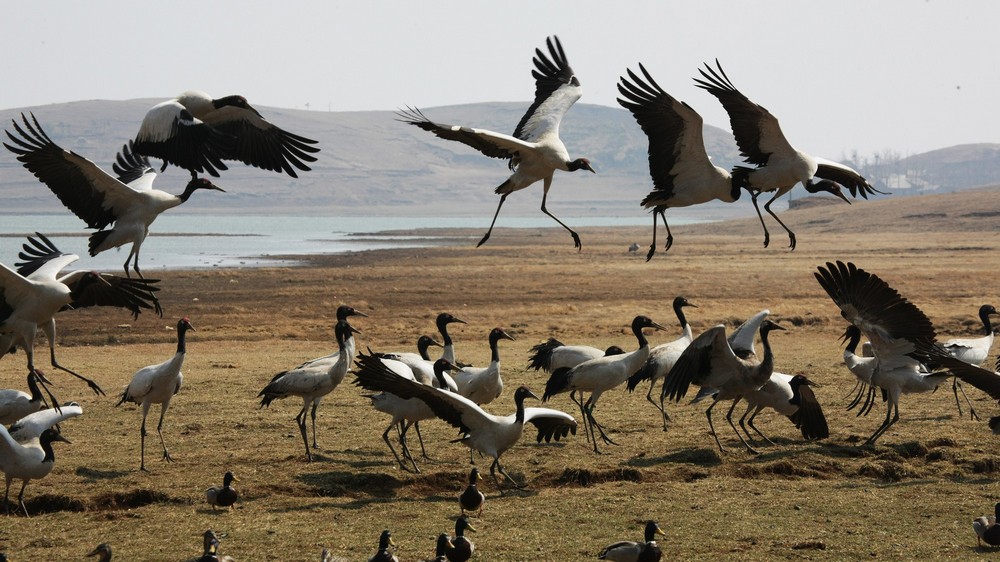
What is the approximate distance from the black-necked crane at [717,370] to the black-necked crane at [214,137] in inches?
166

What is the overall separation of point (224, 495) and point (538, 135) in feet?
18.4

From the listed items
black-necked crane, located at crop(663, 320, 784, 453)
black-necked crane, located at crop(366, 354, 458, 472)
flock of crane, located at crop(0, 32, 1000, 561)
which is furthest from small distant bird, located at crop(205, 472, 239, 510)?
black-necked crane, located at crop(663, 320, 784, 453)

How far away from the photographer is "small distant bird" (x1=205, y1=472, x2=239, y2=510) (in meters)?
9.46

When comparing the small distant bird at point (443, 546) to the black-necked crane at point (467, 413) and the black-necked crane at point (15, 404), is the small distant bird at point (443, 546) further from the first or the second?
the black-necked crane at point (15, 404)

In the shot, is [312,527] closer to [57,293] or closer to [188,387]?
[57,293]

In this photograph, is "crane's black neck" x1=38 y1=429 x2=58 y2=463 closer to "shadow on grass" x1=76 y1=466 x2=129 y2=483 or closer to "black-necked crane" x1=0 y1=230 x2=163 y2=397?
"black-necked crane" x1=0 y1=230 x2=163 y2=397

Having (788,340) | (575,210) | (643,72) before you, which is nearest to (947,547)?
(643,72)

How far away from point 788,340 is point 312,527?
13.9 metres

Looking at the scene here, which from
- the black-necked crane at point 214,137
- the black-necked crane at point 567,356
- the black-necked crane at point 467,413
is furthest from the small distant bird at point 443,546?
the black-necked crane at point 567,356

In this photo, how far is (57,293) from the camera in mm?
10016

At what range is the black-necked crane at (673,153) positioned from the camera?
10867 millimetres

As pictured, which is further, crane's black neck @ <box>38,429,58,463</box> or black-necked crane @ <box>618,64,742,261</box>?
black-necked crane @ <box>618,64,742,261</box>

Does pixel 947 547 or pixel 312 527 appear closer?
pixel 947 547

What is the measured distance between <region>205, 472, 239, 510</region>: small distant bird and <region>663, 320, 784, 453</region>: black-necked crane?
4395 mm
